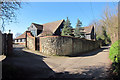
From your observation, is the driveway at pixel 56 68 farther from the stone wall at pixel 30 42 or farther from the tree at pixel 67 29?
the tree at pixel 67 29

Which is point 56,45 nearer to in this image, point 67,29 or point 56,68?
point 56,68

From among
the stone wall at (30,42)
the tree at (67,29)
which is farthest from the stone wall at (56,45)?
the tree at (67,29)

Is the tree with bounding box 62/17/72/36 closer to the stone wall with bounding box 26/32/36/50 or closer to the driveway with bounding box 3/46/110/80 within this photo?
the stone wall with bounding box 26/32/36/50

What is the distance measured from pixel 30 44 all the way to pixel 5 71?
8.76 m

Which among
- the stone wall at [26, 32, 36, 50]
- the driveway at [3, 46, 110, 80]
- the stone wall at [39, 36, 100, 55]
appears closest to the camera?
the driveway at [3, 46, 110, 80]

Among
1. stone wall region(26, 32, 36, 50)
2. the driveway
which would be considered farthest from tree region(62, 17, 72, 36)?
the driveway

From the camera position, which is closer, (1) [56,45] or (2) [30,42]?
(1) [56,45]

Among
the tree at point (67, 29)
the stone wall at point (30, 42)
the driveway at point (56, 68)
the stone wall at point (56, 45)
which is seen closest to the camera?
the driveway at point (56, 68)

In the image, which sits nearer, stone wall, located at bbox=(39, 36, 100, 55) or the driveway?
the driveway

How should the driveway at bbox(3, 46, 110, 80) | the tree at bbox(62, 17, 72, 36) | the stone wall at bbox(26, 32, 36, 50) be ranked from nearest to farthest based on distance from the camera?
→ the driveway at bbox(3, 46, 110, 80), the stone wall at bbox(26, 32, 36, 50), the tree at bbox(62, 17, 72, 36)

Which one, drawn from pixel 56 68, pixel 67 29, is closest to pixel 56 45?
pixel 56 68

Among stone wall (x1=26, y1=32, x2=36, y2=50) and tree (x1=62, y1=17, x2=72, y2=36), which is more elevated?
tree (x1=62, y1=17, x2=72, y2=36)

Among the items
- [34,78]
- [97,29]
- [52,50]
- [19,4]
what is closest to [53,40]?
[52,50]

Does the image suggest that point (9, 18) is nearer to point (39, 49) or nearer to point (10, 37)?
point (10, 37)
